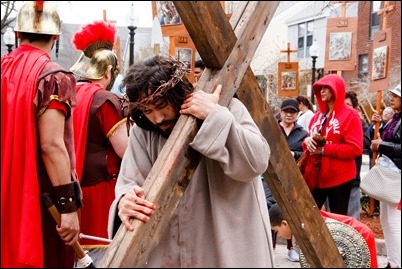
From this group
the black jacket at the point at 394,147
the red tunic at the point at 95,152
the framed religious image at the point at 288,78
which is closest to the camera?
the red tunic at the point at 95,152

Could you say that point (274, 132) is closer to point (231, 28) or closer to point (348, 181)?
point (231, 28)

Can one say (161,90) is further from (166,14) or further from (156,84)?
(166,14)

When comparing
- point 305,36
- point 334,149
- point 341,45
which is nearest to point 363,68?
point 305,36

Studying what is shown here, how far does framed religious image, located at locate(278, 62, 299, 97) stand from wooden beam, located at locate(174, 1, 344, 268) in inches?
309

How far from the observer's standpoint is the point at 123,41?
10.8 m

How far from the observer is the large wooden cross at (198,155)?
2.16m

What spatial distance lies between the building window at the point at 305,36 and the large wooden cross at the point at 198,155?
1420 centimetres

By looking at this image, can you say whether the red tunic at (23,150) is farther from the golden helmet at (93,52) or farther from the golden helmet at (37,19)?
the golden helmet at (93,52)

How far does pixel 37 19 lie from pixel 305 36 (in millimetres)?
17498

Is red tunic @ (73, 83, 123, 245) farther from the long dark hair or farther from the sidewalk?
the sidewalk

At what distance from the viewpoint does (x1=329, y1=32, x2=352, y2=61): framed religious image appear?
8.04 meters

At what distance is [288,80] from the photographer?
1077 centimetres

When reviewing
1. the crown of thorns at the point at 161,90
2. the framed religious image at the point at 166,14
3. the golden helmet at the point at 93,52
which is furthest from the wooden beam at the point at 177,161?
the framed religious image at the point at 166,14

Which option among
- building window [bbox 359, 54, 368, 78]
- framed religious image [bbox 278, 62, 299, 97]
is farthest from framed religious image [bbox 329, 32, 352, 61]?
building window [bbox 359, 54, 368, 78]
